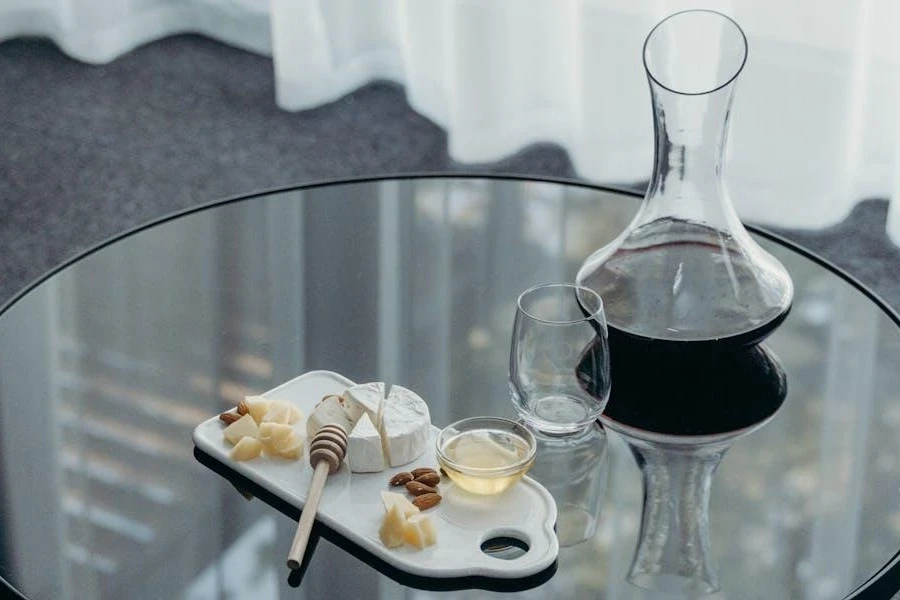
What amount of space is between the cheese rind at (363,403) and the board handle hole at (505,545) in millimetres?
131

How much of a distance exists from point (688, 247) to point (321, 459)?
0.38 m

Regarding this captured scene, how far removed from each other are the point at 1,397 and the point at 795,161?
150 centimetres

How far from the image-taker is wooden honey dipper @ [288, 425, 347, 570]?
912 mm

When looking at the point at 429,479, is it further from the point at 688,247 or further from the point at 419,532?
the point at 688,247

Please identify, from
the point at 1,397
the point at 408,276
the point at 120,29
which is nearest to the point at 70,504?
the point at 1,397

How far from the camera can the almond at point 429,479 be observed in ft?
3.12

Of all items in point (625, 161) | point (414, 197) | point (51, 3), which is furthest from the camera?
point (51, 3)

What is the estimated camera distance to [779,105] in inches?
86.6

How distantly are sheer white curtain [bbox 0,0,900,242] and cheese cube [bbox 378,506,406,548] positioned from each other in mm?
1444

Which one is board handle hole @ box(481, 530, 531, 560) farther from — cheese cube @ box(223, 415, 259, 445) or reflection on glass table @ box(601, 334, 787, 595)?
cheese cube @ box(223, 415, 259, 445)

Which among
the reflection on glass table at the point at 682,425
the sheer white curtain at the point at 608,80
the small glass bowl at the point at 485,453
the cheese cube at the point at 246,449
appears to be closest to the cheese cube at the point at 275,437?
the cheese cube at the point at 246,449

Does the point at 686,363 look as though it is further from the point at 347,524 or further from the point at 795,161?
the point at 795,161

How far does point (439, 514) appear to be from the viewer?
92 centimetres

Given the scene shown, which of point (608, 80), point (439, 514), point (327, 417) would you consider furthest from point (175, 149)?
point (439, 514)
